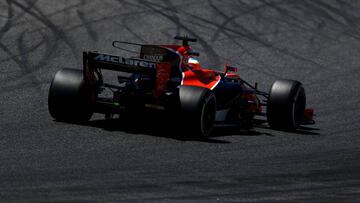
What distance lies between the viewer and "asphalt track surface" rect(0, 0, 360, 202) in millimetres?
8719

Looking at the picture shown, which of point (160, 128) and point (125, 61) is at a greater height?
point (125, 61)

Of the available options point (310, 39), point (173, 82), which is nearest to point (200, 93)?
point (173, 82)

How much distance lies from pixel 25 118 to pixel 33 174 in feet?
13.0

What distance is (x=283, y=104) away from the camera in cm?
1308

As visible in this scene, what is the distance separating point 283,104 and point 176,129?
61.5 inches

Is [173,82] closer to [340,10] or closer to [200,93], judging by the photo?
[200,93]

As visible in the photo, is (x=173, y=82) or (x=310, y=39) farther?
(x=310, y=39)

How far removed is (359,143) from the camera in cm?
1237

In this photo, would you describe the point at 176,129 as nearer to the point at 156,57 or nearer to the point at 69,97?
the point at 156,57

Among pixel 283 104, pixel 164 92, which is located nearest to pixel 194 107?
pixel 164 92

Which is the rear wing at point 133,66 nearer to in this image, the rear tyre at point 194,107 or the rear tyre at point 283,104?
the rear tyre at point 194,107

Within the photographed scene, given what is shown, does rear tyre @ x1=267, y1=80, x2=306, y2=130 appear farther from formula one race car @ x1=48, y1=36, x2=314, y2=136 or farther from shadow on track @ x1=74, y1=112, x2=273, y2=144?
shadow on track @ x1=74, y1=112, x2=273, y2=144

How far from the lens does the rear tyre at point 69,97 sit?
1223 cm

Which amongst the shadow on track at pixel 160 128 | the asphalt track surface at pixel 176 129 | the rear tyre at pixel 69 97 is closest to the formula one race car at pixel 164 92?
the rear tyre at pixel 69 97
